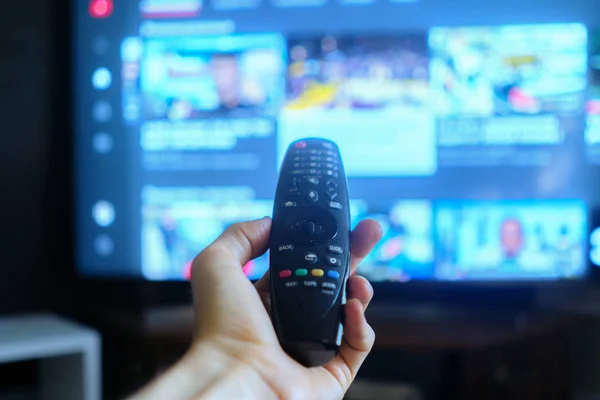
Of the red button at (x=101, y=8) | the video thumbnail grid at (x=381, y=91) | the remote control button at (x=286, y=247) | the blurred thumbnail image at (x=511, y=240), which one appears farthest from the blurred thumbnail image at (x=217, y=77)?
the remote control button at (x=286, y=247)

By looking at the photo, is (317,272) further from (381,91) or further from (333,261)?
(381,91)

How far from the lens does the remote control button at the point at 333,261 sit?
0.60m

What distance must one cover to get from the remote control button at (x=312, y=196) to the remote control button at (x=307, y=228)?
3 centimetres

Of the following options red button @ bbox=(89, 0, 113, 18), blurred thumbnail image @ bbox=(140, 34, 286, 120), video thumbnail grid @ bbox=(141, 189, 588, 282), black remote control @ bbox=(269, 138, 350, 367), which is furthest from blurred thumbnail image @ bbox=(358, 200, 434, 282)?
red button @ bbox=(89, 0, 113, 18)

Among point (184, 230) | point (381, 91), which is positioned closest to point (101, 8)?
point (184, 230)

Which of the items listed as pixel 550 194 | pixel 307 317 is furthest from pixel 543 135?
pixel 307 317

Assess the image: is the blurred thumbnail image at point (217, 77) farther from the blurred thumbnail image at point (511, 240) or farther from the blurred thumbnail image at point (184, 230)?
the blurred thumbnail image at point (511, 240)

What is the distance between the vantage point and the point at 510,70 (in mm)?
1009

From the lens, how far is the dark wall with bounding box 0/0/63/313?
117cm

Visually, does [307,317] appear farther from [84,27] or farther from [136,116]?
[84,27]

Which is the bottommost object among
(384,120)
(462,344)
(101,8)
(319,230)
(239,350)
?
(462,344)

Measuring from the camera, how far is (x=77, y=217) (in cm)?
114

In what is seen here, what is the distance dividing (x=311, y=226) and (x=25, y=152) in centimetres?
82

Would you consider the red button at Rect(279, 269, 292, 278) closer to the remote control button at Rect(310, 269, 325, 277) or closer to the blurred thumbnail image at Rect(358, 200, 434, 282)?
the remote control button at Rect(310, 269, 325, 277)
